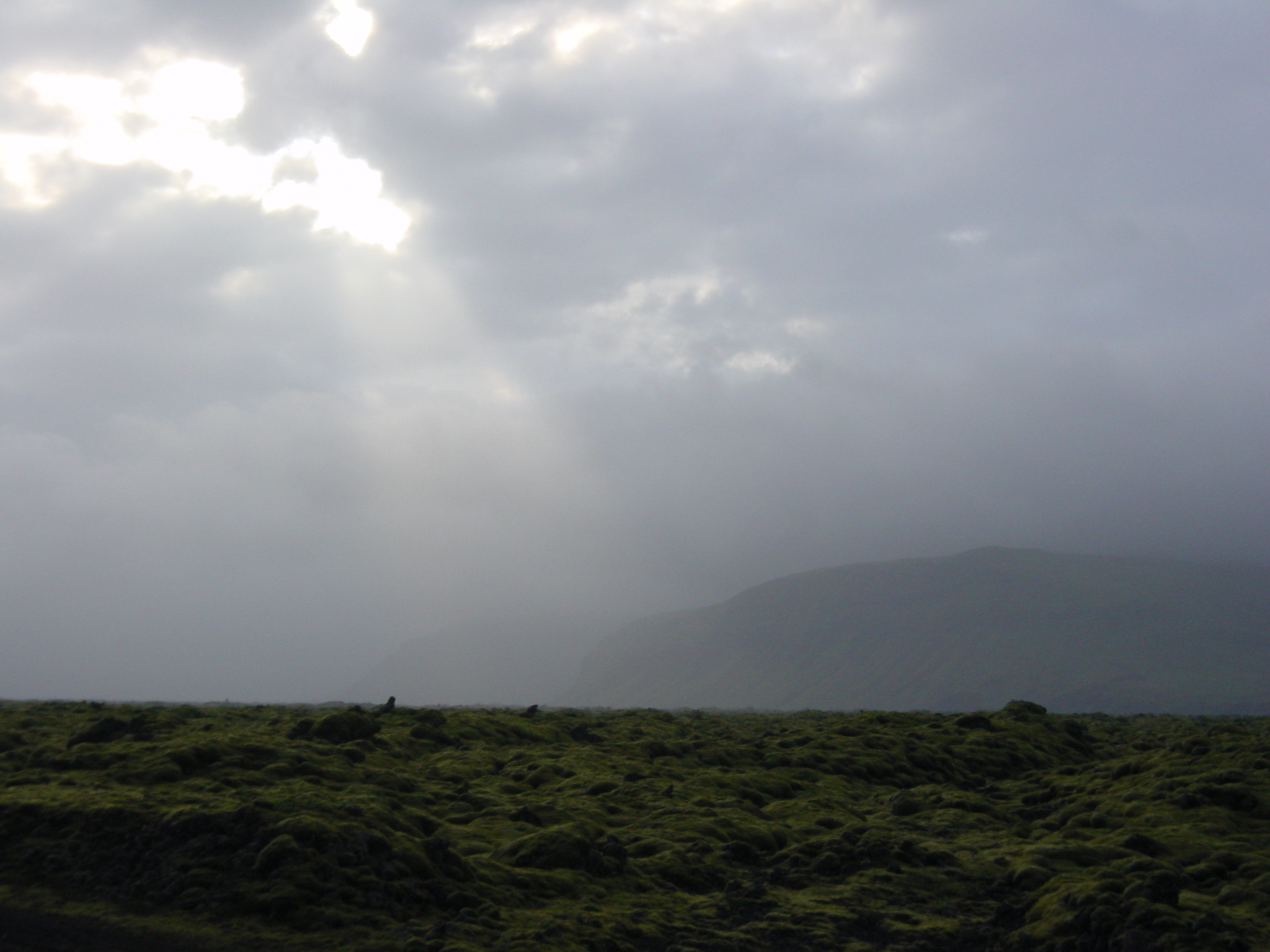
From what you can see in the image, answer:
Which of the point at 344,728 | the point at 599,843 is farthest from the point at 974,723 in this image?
the point at 344,728

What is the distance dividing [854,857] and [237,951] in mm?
21626

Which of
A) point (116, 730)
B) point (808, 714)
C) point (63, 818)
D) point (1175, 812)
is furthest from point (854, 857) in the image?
point (808, 714)

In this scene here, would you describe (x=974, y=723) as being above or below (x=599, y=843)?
above

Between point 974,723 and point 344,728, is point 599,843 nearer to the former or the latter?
point 344,728

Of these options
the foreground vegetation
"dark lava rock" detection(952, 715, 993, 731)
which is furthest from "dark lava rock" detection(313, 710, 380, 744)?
"dark lava rock" detection(952, 715, 993, 731)

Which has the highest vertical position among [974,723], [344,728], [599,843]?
[344,728]

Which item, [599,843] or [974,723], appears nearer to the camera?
[599,843]

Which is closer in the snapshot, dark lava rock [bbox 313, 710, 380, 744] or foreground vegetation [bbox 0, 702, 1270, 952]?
foreground vegetation [bbox 0, 702, 1270, 952]

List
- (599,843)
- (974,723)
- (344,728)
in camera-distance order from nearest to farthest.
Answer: (599,843) < (344,728) < (974,723)

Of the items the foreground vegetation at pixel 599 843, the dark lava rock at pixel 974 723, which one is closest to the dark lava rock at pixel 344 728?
the foreground vegetation at pixel 599 843

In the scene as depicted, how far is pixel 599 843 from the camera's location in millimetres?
32969

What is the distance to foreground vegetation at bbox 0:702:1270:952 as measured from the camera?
25016 mm

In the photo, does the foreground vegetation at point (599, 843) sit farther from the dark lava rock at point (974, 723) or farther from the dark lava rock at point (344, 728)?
the dark lava rock at point (974, 723)

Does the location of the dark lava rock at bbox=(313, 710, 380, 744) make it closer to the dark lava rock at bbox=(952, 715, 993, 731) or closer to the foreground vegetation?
the foreground vegetation
